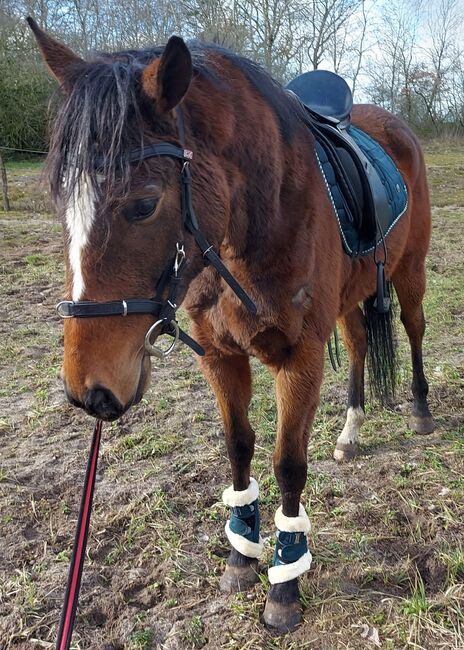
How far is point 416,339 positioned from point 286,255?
197 centimetres

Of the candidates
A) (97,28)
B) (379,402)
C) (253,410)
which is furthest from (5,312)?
(97,28)

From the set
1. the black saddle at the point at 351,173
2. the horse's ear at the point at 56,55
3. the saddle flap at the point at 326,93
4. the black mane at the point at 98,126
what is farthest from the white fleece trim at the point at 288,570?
the saddle flap at the point at 326,93

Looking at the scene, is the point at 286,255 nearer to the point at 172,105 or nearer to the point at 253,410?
the point at 172,105

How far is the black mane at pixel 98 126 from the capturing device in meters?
1.29

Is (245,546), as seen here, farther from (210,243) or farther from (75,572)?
(210,243)

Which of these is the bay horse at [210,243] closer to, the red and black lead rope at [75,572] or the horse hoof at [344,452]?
the red and black lead rope at [75,572]

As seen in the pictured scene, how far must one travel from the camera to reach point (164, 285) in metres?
1.42

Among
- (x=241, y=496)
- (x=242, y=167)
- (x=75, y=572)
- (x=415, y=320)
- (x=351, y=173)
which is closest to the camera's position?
(x=75, y=572)

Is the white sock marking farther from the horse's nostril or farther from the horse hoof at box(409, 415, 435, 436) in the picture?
the horse's nostril

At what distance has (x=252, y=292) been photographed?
187cm

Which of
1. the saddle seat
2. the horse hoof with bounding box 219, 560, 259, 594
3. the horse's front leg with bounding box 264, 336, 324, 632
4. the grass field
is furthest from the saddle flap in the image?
the horse hoof with bounding box 219, 560, 259, 594

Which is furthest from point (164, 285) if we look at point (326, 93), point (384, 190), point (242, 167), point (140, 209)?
point (326, 93)

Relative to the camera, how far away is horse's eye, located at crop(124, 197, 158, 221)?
1.32 m

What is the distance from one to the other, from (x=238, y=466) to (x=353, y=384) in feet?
4.19
